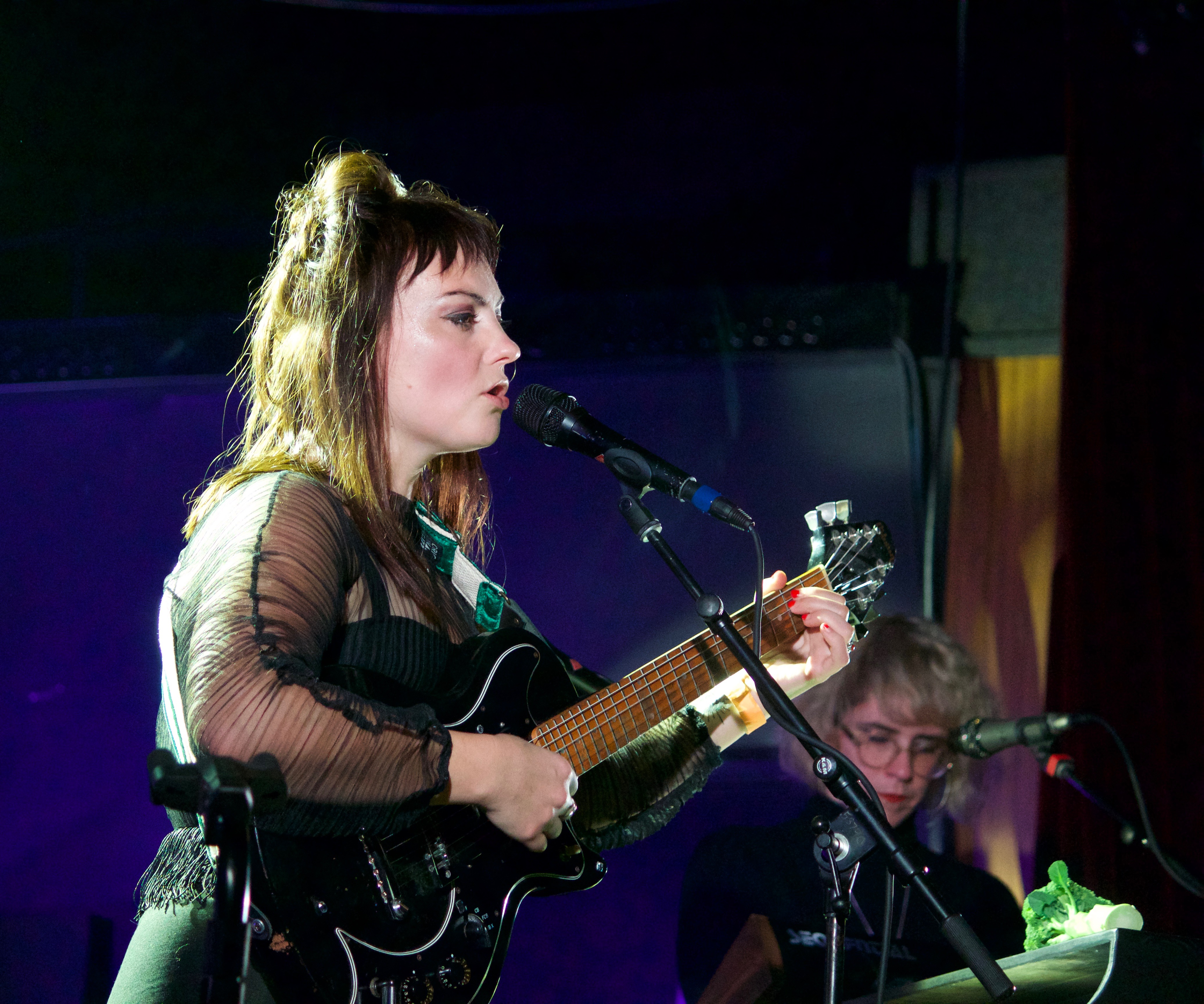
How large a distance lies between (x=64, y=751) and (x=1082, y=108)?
4.06m

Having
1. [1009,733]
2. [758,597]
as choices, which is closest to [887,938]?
[758,597]

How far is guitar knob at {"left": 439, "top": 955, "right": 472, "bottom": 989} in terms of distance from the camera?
5.07 ft

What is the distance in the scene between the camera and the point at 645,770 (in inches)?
83.9

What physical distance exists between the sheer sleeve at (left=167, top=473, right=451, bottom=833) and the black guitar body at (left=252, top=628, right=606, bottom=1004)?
0.10 metres

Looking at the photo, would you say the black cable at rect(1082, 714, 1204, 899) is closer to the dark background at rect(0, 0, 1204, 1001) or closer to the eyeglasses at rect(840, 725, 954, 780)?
the dark background at rect(0, 0, 1204, 1001)

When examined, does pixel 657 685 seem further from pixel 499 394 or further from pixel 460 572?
pixel 499 394

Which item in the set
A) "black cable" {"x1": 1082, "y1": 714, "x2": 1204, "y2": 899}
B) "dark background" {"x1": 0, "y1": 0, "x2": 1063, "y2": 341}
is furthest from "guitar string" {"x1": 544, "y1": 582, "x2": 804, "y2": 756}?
"dark background" {"x1": 0, "y1": 0, "x2": 1063, "y2": 341}

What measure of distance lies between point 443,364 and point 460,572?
381 mm

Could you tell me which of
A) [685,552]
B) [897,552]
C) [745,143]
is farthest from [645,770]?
[745,143]

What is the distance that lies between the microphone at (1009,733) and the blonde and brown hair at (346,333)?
1675 mm

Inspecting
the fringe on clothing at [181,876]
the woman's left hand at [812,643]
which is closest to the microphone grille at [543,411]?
the woman's left hand at [812,643]

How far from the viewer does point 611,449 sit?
178 centimetres

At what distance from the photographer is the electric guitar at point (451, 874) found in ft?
4.74

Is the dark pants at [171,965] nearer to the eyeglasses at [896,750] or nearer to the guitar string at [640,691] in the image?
the guitar string at [640,691]
